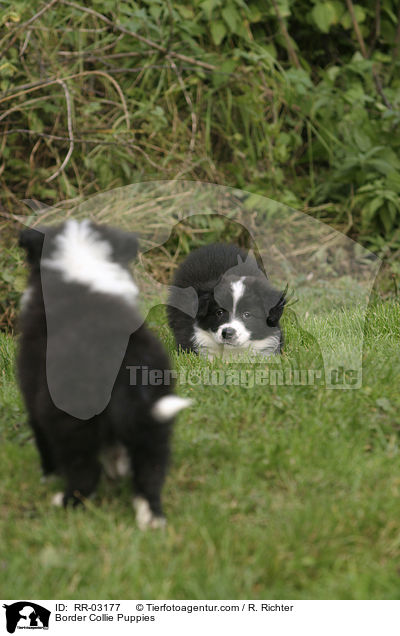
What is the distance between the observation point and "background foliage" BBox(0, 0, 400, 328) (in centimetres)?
603

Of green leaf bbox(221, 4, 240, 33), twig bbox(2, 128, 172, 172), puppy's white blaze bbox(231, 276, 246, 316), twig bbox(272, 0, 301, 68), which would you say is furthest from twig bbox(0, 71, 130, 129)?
puppy's white blaze bbox(231, 276, 246, 316)

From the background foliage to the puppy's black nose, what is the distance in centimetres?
228

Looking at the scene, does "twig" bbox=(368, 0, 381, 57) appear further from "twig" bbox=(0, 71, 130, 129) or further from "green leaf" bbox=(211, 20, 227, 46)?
"twig" bbox=(0, 71, 130, 129)

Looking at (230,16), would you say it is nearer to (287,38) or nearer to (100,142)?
(287,38)

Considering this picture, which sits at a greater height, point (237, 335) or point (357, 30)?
point (357, 30)

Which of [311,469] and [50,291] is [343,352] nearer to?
[311,469]

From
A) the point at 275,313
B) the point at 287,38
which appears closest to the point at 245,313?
the point at 275,313

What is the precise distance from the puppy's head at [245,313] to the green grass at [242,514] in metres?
0.92

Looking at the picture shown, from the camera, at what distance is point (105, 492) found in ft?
8.47

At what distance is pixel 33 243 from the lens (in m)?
2.54

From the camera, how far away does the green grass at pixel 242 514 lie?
2188 millimetres
